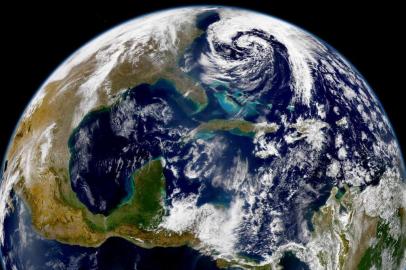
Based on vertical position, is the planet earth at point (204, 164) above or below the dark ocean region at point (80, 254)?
above

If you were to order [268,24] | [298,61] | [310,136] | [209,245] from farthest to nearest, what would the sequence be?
[268,24] < [298,61] < [310,136] < [209,245]

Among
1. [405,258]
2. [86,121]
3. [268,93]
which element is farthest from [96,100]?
[405,258]

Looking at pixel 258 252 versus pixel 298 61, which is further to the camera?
pixel 298 61

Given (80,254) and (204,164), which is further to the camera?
(80,254)

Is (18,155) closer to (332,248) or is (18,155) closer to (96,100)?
(96,100)

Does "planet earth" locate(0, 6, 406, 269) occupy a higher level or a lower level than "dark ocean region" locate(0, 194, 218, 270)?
higher

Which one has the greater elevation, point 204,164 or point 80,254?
point 204,164

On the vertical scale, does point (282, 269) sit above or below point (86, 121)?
below

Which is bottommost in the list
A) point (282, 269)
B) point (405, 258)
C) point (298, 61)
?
point (405, 258)
